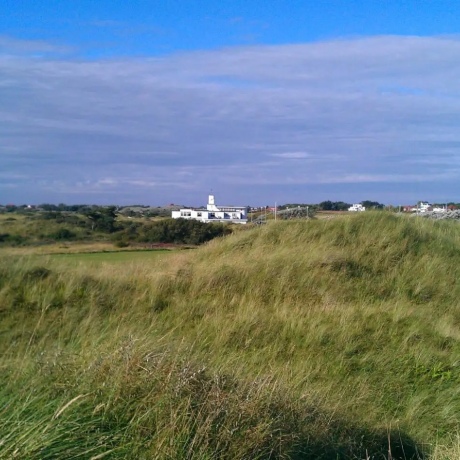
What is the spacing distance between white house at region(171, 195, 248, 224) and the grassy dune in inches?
188

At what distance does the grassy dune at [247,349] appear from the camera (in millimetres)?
4555

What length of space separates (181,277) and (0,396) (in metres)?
6.80

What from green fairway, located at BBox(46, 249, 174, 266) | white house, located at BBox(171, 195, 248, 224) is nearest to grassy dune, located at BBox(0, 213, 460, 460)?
green fairway, located at BBox(46, 249, 174, 266)

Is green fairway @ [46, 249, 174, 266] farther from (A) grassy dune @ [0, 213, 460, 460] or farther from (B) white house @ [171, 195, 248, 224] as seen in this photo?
(B) white house @ [171, 195, 248, 224]

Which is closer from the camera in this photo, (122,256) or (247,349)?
(247,349)

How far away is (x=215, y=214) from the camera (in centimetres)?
2097

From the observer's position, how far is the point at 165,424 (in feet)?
14.9

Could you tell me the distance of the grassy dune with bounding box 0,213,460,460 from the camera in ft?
14.9

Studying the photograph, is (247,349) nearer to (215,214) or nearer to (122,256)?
(122,256)

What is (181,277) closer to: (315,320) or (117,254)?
(315,320)

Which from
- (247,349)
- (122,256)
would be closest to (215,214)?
(122,256)

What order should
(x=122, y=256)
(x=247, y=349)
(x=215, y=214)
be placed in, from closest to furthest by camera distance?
1. (x=247, y=349)
2. (x=122, y=256)
3. (x=215, y=214)

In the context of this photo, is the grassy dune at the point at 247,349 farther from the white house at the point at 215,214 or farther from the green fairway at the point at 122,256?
the white house at the point at 215,214

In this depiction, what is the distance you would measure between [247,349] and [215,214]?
12569 mm
